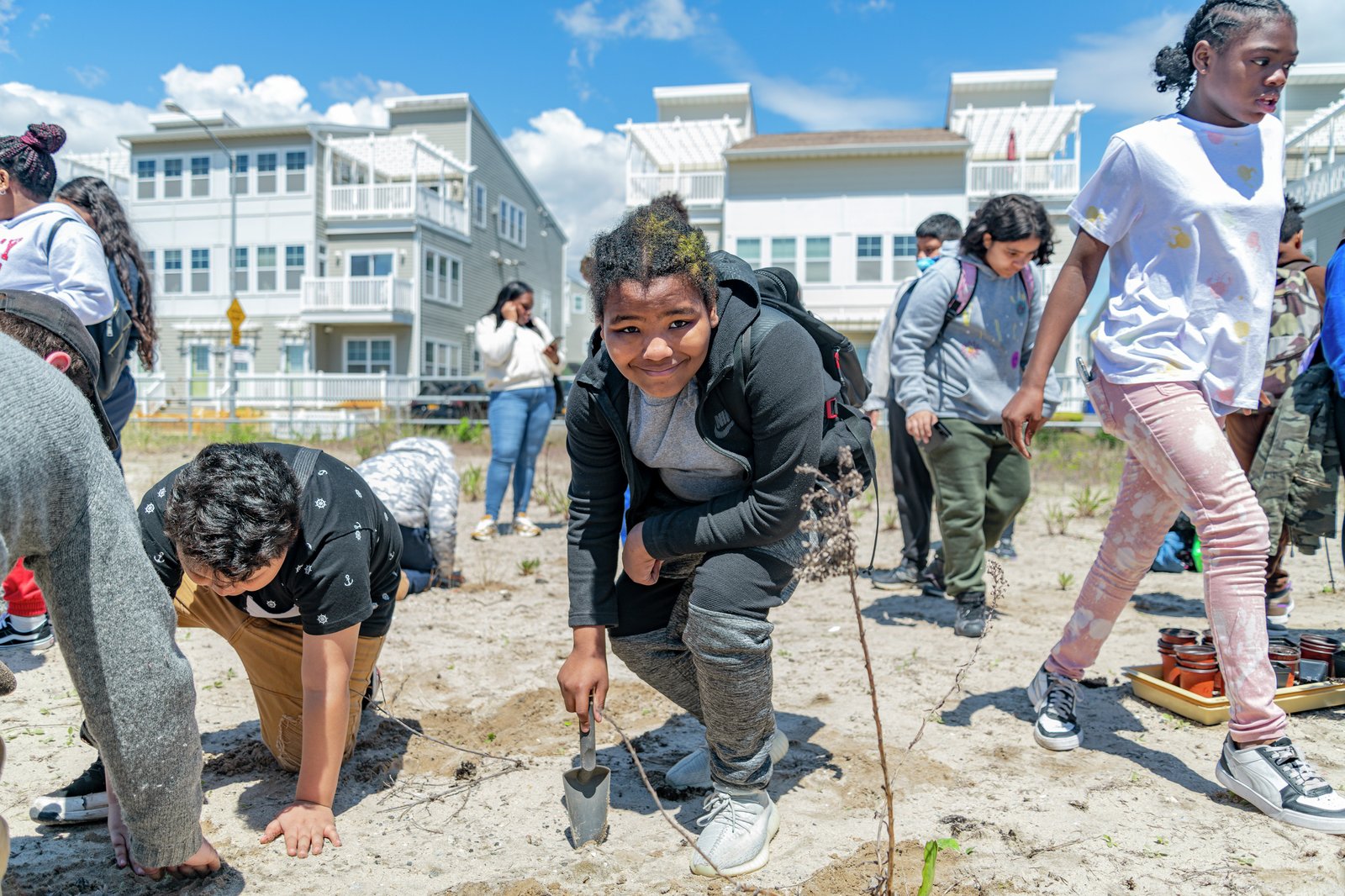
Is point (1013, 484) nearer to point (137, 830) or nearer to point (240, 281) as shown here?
point (137, 830)

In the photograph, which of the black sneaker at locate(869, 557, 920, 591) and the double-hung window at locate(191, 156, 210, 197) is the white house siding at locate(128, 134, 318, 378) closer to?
the double-hung window at locate(191, 156, 210, 197)

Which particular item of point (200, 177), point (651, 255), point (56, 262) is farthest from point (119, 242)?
point (200, 177)

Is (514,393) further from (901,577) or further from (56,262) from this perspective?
(56,262)

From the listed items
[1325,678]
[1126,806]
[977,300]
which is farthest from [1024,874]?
[977,300]

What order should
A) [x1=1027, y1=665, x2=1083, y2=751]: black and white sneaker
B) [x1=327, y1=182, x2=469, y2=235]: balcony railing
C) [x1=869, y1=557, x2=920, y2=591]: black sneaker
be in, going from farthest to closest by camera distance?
[x1=327, y1=182, x2=469, y2=235]: balcony railing → [x1=869, y1=557, x2=920, y2=591]: black sneaker → [x1=1027, y1=665, x2=1083, y2=751]: black and white sneaker

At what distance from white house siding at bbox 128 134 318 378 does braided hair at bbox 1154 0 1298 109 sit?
3017 cm

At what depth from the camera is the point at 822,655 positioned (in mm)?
4094

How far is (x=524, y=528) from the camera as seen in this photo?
7066 millimetres

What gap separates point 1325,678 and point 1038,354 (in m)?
1.68

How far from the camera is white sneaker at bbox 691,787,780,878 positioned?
2232mm

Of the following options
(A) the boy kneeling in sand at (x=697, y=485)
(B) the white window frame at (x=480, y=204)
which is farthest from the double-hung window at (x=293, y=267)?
(A) the boy kneeling in sand at (x=697, y=485)

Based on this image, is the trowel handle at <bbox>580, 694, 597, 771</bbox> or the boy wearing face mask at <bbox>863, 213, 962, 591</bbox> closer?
the trowel handle at <bbox>580, 694, 597, 771</bbox>

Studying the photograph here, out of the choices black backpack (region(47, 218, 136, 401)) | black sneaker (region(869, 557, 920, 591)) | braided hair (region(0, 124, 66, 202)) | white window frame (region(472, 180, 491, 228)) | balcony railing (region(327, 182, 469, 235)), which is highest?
white window frame (region(472, 180, 491, 228))

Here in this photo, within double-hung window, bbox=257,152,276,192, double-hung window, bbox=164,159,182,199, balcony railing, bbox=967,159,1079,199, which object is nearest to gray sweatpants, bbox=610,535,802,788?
balcony railing, bbox=967,159,1079,199
